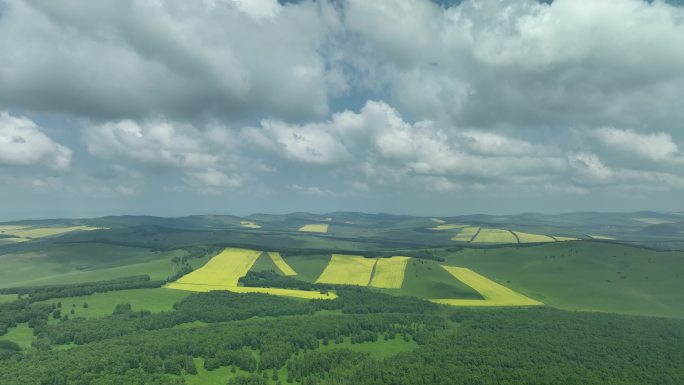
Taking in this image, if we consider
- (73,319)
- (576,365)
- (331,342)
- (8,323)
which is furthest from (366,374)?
(8,323)

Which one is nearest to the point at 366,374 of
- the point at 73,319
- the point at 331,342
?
the point at 331,342

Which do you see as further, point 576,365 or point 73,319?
point 73,319

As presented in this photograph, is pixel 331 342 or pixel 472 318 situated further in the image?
pixel 472 318

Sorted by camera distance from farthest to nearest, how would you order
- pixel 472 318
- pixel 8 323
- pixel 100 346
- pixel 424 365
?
1. pixel 472 318
2. pixel 8 323
3. pixel 100 346
4. pixel 424 365

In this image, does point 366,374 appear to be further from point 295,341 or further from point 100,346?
point 100,346

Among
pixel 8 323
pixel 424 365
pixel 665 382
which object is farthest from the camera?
pixel 8 323

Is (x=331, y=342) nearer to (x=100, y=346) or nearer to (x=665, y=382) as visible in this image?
(x=100, y=346)

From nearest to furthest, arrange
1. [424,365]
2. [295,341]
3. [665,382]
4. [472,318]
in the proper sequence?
1. [665,382]
2. [424,365]
3. [295,341]
4. [472,318]

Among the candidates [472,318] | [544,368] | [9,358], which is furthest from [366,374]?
[9,358]

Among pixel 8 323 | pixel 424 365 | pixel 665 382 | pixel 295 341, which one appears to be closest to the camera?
pixel 665 382
